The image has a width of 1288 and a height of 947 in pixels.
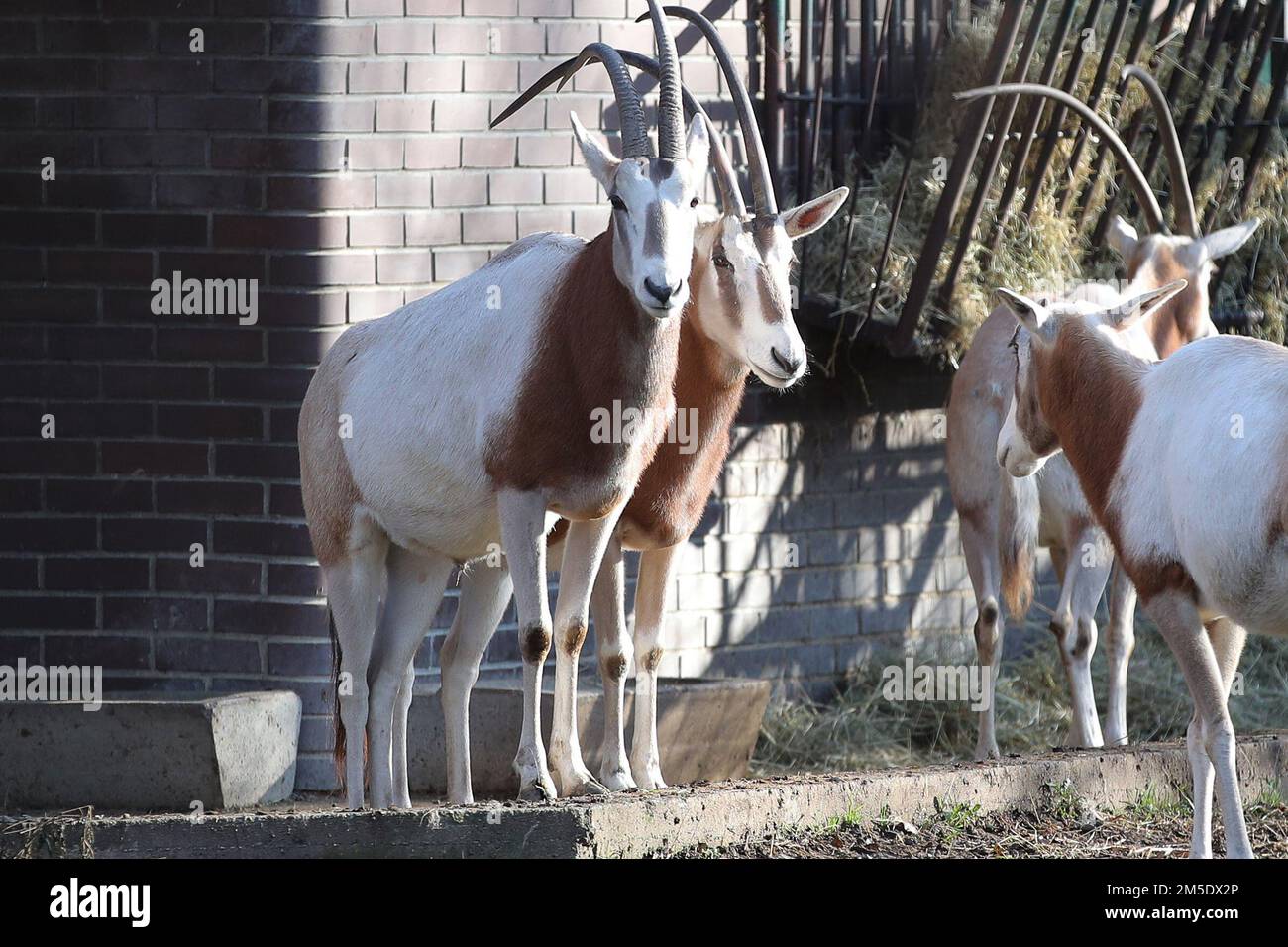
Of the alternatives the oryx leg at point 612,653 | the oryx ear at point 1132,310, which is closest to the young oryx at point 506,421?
the oryx leg at point 612,653

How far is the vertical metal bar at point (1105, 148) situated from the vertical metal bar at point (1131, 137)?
36mm

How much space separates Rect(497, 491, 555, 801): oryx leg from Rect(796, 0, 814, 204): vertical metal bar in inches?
136

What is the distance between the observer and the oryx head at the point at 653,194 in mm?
5223

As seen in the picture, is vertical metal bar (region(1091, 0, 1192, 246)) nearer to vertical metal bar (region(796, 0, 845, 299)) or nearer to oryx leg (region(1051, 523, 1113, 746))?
vertical metal bar (region(796, 0, 845, 299))

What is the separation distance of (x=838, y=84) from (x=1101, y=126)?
1.45m

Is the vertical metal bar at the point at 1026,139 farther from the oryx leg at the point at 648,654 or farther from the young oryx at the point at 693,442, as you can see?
the oryx leg at the point at 648,654

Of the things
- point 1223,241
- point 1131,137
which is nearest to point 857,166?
point 1131,137

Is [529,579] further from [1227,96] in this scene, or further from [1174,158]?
[1227,96]

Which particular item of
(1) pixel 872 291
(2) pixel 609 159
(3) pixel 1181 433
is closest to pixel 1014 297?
(3) pixel 1181 433

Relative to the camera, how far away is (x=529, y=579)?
18.0 ft

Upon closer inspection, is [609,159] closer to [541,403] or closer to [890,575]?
[541,403]

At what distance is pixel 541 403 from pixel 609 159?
2.39ft

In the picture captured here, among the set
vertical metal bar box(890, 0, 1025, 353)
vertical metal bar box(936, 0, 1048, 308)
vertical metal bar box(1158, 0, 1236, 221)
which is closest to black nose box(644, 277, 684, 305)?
vertical metal bar box(890, 0, 1025, 353)

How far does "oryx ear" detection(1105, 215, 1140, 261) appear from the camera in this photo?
8.08m
